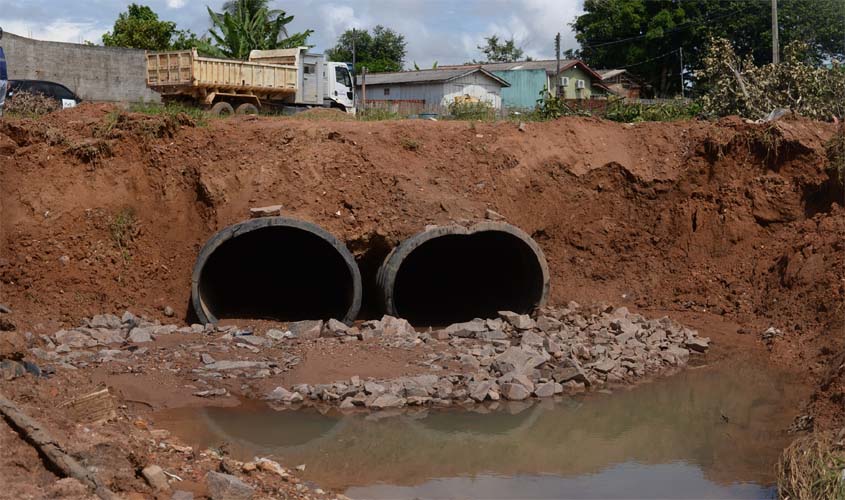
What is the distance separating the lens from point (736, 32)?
36.8 metres

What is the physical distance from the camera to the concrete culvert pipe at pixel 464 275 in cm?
1085

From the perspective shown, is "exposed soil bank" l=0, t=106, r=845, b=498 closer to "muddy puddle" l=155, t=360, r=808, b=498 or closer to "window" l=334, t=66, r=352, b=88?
"muddy puddle" l=155, t=360, r=808, b=498

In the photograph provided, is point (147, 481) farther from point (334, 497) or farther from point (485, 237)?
point (485, 237)

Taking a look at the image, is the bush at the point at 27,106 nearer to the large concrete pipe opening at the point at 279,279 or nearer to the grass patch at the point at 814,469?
the large concrete pipe opening at the point at 279,279

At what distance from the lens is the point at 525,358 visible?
30.5ft

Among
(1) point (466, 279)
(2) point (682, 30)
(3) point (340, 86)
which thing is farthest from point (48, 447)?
(2) point (682, 30)

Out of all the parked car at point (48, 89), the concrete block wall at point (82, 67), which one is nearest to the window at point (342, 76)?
the concrete block wall at point (82, 67)

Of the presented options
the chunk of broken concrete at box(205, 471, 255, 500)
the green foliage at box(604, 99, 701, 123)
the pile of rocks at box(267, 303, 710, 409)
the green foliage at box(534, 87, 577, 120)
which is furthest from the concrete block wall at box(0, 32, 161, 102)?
the chunk of broken concrete at box(205, 471, 255, 500)

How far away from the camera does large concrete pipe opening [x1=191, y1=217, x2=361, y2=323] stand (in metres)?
11.4

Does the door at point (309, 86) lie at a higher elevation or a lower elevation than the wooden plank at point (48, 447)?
higher

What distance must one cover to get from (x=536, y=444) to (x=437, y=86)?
88.9ft

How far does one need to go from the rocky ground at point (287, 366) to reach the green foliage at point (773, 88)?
5701 millimetres

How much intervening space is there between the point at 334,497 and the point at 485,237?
689 centimetres

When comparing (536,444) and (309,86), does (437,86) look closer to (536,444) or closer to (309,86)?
(309,86)
